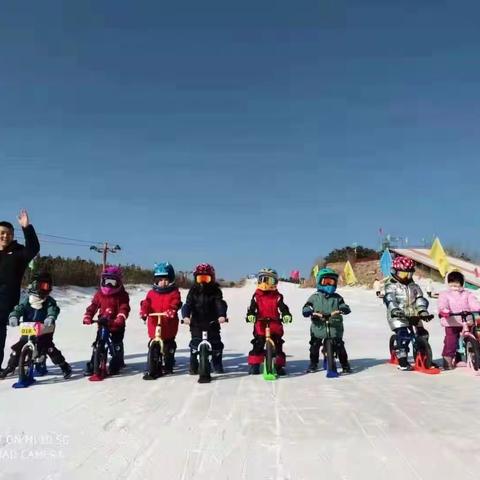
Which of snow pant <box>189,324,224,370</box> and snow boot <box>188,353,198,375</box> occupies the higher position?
snow pant <box>189,324,224,370</box>

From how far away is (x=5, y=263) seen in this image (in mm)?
6305

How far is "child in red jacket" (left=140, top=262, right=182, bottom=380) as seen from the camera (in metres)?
6.84

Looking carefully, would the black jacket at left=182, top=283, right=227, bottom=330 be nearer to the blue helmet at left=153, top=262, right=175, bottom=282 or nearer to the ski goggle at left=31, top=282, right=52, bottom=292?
the blue helmet at left=153, top=262, right=175, bottom=282

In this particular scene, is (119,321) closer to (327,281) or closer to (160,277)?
(160,277)

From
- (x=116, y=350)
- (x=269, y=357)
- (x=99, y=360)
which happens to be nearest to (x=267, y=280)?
(x=269, y=357)

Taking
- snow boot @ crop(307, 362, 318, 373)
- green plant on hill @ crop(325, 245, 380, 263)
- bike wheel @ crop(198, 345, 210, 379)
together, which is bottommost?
snow boot @ crop(307, 362, 318, 373)

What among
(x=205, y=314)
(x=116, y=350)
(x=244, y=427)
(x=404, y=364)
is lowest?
(x=244, y=427)

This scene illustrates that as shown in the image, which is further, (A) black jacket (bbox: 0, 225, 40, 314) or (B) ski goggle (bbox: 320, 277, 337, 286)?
(B) ski goggle (bbox: 320, 277, 337, 286)

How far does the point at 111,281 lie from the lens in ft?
23.8

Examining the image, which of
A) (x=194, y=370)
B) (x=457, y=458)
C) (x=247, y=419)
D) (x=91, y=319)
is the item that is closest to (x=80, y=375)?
(x=91, y=319)

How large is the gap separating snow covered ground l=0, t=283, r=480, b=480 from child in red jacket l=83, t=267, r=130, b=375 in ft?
1.22

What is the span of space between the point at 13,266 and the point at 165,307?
7.87ft

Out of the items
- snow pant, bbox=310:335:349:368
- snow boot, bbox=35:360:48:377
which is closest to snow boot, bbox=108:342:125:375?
snow boot, bbox=35:360:48:377

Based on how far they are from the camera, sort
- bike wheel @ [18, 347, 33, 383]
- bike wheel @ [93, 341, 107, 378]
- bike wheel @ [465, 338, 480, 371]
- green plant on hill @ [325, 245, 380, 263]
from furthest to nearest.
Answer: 1. green plant on hill @ [325, 245, 380, 263]
2. bike wheel @ [465, 338, 480, 371]
3. bike wheel @ [93, 341, 107, 378]
4. bike wheel @ [18, 347, 33, 383]
